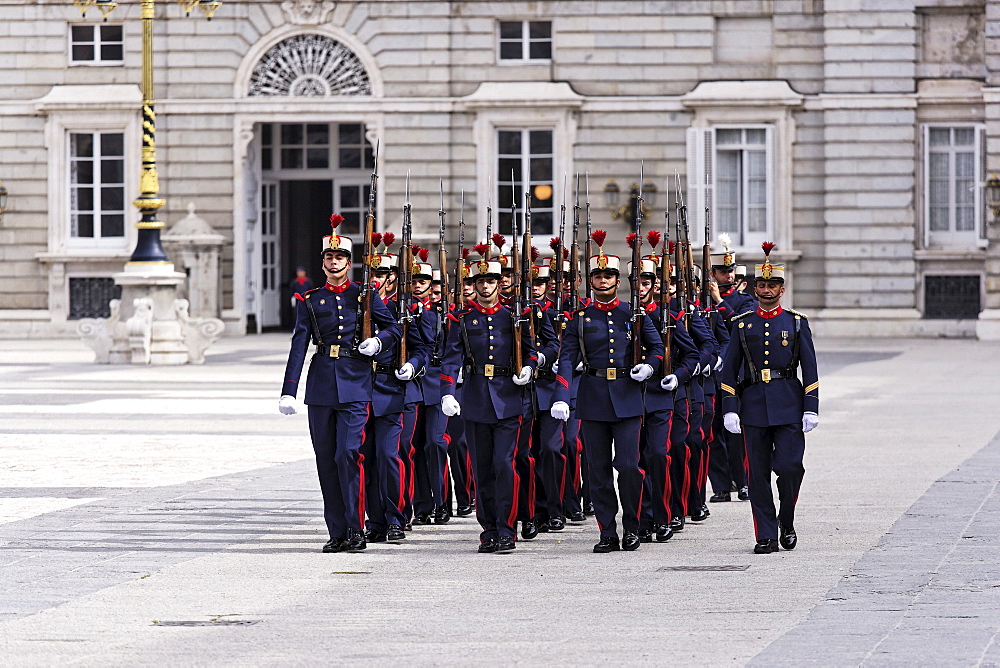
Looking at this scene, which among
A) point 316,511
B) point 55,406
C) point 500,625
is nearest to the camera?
A: point 500,625

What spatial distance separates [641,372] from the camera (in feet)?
35.7

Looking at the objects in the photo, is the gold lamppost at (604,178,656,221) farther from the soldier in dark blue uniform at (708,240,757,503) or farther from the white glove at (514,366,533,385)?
the white glove at (514,366,533,385)

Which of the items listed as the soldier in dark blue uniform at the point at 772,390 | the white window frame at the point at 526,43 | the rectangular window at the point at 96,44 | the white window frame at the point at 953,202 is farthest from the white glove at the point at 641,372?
the rectangular window at the point at 96,44

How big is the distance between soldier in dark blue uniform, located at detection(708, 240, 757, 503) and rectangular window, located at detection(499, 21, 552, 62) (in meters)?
21.4

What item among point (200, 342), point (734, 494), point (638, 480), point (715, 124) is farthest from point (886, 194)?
point (638, 480)

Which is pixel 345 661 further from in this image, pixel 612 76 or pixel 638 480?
pixel 612 76

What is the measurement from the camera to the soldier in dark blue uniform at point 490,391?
1084 centimetres

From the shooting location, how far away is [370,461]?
11.4 m

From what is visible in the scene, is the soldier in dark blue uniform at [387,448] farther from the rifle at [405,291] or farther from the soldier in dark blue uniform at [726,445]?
the soldier in dark blue uniform at [726,445]

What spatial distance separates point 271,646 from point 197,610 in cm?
97

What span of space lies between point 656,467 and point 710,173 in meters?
23.0

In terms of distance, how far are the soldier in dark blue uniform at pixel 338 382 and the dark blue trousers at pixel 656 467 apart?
163cm

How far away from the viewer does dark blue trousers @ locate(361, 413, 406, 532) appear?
11234 millimetres

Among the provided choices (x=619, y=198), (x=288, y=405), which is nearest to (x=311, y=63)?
(x=619, y=198)
